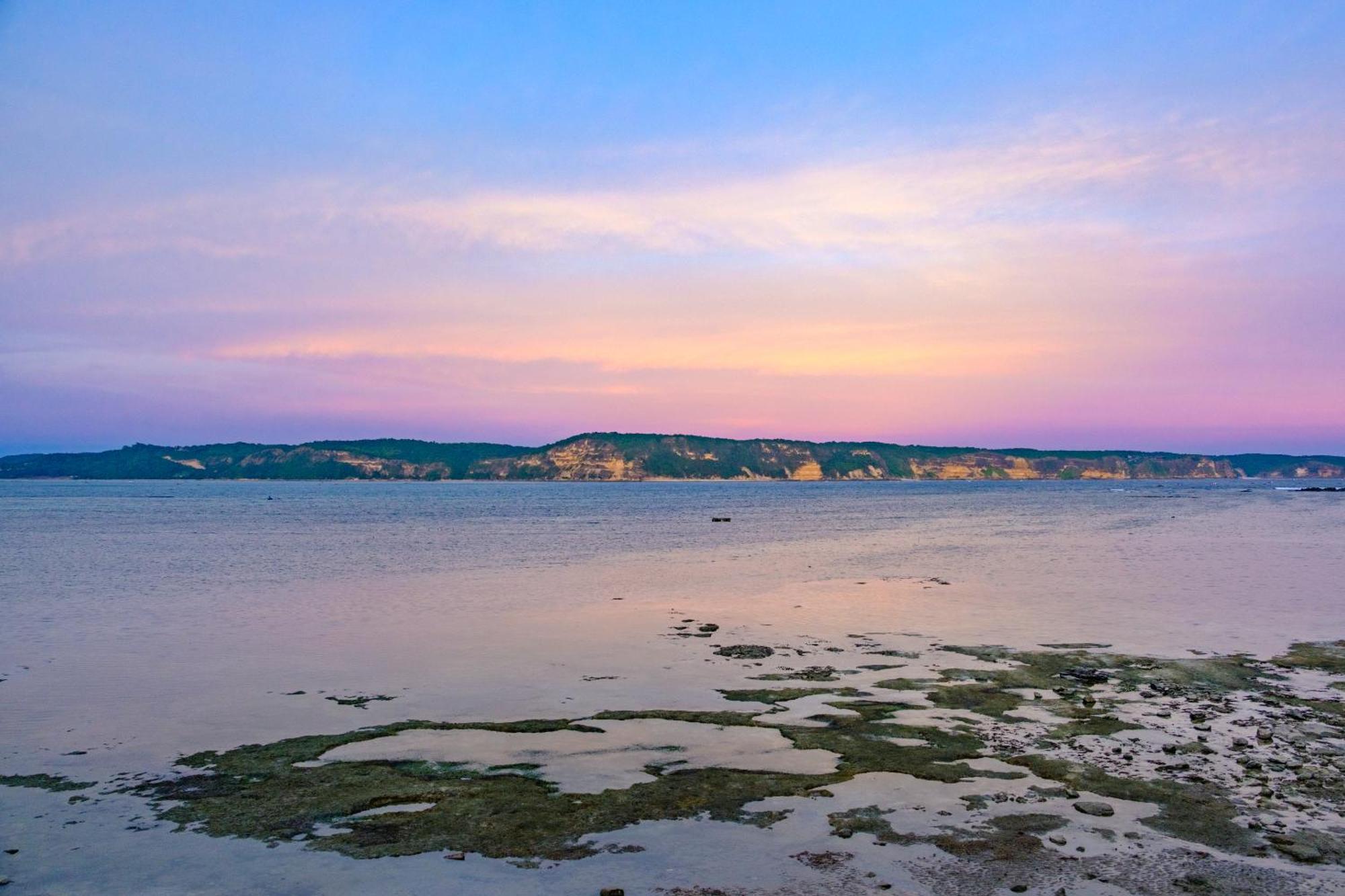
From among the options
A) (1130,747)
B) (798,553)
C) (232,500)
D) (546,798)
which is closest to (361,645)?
(546,798)

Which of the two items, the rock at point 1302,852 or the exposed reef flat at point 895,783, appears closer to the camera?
the rock at point 1302,852

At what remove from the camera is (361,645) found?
20172 mm

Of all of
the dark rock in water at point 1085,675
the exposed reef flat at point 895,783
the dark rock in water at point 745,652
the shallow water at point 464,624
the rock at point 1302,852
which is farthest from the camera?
the dark rock in water at point 745,652

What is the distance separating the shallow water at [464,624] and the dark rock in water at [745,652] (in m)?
0.82

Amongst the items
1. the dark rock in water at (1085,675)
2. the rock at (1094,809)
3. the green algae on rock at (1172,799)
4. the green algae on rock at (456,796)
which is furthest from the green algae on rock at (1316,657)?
the rock at (1094,809)

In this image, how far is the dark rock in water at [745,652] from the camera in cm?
1861

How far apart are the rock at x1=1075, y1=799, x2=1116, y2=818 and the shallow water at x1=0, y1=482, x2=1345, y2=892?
3218 millimetres

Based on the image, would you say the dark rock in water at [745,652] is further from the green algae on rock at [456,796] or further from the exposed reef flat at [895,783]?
the green algae on rock at [456,796]

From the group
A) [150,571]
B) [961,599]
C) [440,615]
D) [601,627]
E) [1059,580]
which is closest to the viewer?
[601,627]

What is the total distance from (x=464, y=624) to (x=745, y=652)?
786 cm

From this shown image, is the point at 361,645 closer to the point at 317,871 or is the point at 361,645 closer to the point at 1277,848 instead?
the point at 317,871

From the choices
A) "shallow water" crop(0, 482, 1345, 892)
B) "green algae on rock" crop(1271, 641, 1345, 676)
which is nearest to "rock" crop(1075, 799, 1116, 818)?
"shallow water" crop(0, 482, 1345, 892)

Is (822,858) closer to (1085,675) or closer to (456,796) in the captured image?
(456,796)

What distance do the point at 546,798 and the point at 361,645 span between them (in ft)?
37.8
